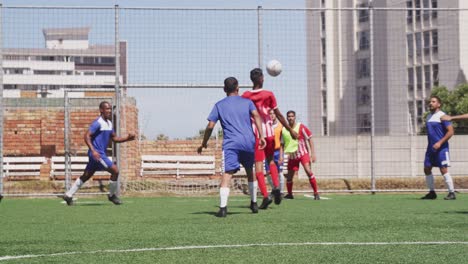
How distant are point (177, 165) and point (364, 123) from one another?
15.1 ft

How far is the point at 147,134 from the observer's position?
56.7 ft

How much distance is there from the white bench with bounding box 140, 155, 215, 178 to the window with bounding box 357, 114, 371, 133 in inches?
138

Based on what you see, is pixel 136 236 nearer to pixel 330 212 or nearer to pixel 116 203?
pixel 330 212

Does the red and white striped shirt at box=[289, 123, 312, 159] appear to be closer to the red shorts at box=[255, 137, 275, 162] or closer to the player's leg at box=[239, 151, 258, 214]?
the red shorts at box=[255, 137, 275, 162]

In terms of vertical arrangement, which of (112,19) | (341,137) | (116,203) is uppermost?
(112,19)

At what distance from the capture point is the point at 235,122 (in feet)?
34.7

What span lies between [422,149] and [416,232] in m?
11.7

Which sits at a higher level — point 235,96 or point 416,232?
point 235,96

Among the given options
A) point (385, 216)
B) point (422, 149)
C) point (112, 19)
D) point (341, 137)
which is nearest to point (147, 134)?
point (112, 19)

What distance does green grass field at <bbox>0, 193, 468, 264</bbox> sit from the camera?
19.0 feet

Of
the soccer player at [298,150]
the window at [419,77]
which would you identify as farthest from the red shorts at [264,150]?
the window at [419,77]

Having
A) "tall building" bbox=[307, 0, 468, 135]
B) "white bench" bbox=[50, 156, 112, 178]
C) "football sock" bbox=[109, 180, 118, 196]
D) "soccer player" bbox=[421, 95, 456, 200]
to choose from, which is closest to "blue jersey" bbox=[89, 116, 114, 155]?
"football sock" bbox=[109, 180, 118, 196]

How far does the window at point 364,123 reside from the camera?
1806 centimetres

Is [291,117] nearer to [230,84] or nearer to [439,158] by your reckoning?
[439,158]
